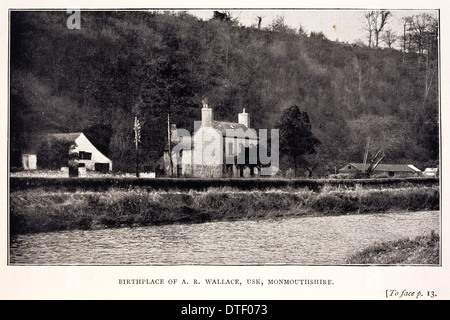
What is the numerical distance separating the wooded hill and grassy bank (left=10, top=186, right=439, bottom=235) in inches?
26.2

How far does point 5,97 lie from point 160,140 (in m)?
3.38

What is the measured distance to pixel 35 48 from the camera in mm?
11633

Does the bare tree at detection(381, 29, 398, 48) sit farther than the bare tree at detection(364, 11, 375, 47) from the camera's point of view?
Yes

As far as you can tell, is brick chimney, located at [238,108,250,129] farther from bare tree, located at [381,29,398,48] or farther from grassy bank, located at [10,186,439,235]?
bare tree, located at [381,29,398,48]

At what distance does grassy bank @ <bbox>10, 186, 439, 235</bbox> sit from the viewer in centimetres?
1149

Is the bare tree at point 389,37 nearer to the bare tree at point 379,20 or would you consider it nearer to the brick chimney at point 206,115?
the bare tree at point 379,20

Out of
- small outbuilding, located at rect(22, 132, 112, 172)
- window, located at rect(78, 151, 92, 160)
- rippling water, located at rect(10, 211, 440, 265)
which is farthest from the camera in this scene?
window, located at rect(78, 151, 92, 160)

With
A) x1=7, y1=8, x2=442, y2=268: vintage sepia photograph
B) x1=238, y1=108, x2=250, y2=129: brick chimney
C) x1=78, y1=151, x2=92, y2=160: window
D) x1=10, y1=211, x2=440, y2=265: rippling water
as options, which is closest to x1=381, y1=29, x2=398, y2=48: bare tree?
x1=7, y1=8, x2=442, y2=268: vintage sepia photograph

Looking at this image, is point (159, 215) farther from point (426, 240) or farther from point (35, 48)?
point (426, 240)

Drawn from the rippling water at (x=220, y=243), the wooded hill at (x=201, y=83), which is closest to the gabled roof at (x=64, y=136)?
the wooded hill at (x=201, y=83)

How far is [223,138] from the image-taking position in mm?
12883

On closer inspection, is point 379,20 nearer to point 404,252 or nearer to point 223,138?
point 223,138

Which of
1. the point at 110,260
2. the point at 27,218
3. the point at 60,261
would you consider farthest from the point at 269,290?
the point at 27,218

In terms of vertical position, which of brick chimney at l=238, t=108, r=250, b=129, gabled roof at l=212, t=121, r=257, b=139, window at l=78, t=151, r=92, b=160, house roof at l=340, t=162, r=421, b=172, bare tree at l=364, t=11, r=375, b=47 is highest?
bare tree at l=364, t=11, r=375, b=47
